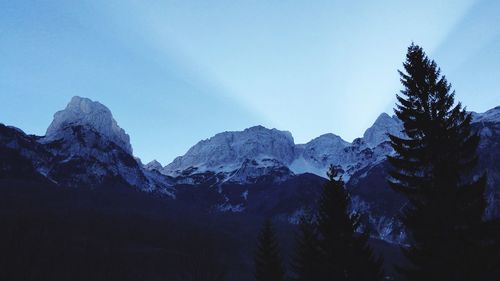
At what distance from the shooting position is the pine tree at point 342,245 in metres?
30.8

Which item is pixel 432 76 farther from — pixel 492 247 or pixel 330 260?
pixel 330 260

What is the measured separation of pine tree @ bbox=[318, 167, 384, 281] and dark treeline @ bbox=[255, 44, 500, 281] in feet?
0.27

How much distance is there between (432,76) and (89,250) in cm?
15415

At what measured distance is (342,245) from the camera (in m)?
31.5

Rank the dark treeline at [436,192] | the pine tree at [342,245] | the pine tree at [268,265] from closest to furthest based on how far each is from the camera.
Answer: the dark treeline at [436,192], the pine tree at [342,245], the pine tree at [268,265]

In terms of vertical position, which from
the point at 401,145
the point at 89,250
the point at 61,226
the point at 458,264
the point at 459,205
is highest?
the point at 61,226

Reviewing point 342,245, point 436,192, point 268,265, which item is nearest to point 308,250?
point 268,265

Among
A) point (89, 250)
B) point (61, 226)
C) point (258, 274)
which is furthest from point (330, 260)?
point (61, 226)

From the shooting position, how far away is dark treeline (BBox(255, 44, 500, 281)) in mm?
22312

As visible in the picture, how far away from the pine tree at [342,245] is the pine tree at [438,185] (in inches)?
244

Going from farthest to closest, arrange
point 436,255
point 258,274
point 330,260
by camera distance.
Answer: point 258,274 < point 330,260 < point 436,255

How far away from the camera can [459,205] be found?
23359 mm

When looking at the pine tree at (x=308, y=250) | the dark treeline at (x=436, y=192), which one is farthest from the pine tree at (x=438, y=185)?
the pine tree at (x=308, y=250)

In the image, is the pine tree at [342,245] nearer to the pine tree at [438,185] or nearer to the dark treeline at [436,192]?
the dark treeline at [436,192]
